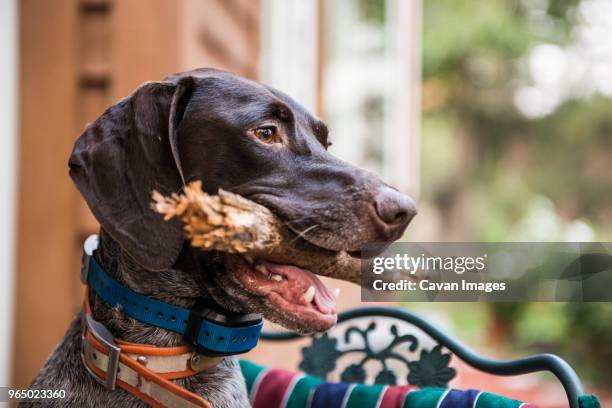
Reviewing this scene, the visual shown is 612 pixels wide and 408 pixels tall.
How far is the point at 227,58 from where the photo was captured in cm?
451

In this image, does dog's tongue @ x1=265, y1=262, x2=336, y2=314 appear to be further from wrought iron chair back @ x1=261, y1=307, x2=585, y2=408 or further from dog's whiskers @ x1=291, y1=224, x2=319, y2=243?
wrought iron chair back @ x1=261, y1=307, x2=585, y2=408

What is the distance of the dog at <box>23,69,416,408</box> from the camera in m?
1.66

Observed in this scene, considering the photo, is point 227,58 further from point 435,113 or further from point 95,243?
point 435,113

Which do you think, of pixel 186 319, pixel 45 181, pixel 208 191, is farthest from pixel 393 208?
pixel 45 181

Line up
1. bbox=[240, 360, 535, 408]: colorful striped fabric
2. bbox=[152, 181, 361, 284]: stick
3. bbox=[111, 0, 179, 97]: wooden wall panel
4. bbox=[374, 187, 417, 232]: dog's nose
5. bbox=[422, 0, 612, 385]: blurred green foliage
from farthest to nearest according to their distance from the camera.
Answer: bbox=[422, 0, 612, 385]: blurred green foliage → bbox=[111, 0, 179, 97]: wooden wall panel → bbox=[240, 360, 535, 408]: colorful striped fabric → bbox=[374, 187, 417, 232]: dog's nose → bbox=[152, 181, 361, 284]: stick

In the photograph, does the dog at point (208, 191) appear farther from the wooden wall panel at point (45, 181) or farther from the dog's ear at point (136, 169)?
the wooden wall panel at point (45, 181)

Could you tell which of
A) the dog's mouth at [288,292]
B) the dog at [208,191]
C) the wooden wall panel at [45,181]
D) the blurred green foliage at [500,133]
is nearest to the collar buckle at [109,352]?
the dog at [208,191]

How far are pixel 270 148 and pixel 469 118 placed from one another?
18.0 m

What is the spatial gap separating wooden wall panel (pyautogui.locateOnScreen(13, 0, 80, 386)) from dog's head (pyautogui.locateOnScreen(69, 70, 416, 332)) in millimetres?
1708

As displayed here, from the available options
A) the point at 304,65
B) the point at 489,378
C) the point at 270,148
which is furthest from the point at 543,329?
the point at 270,148

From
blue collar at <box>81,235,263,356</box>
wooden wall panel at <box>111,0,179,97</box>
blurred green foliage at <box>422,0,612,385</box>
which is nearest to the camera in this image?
blue collar at <box>81,235,263,356</box>

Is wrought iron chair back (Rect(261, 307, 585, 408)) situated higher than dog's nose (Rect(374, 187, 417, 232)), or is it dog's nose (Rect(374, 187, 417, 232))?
dog's nose (Rect(374, 187, 417, 232))

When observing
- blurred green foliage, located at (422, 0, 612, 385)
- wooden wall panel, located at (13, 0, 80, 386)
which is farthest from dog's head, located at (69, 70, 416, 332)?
blurred green foliage, located at (422, 0, 612, 385)

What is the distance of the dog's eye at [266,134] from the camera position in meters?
1.81
